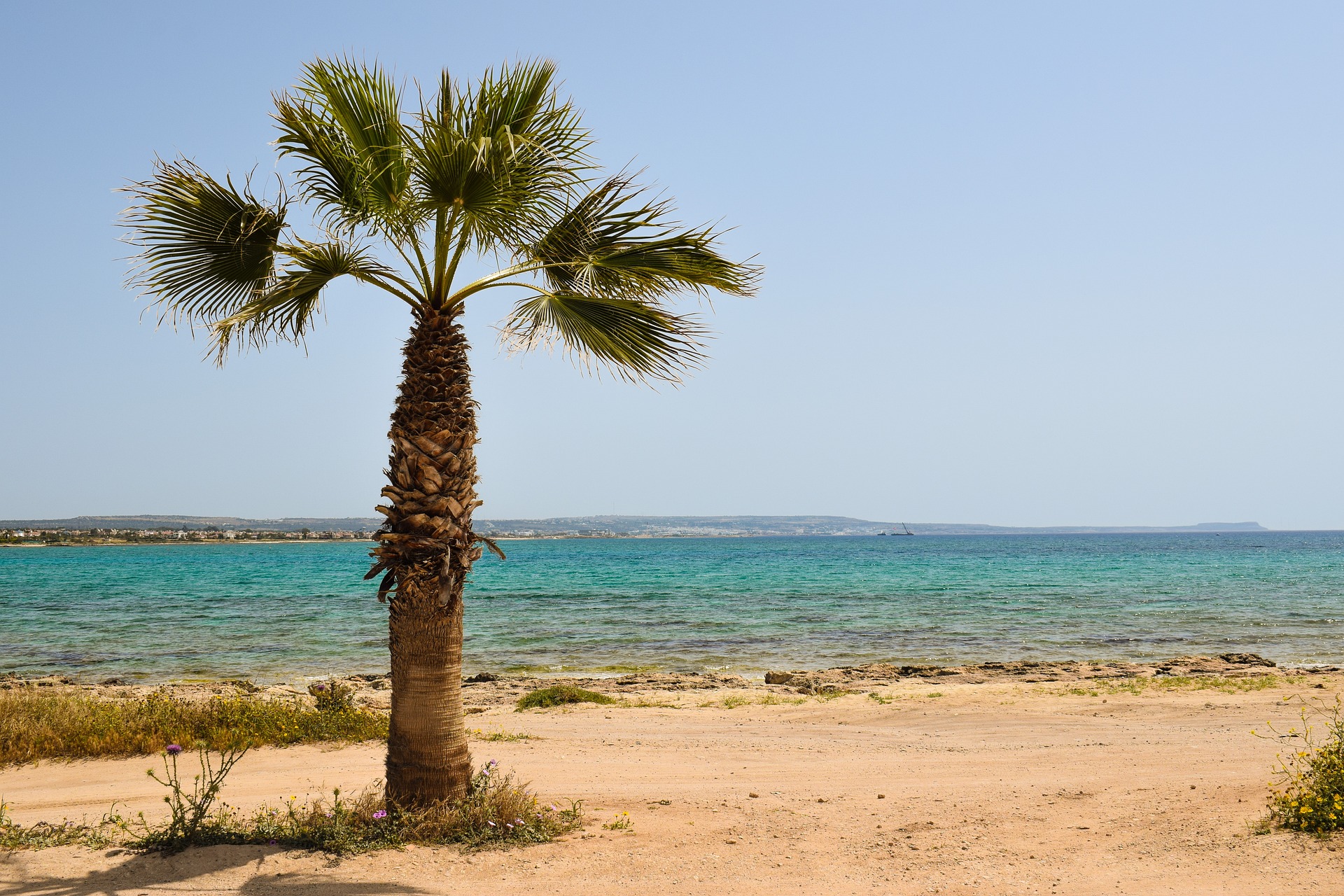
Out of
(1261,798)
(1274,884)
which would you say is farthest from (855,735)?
(1274,884)

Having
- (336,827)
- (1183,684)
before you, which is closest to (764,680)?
(1183,684)

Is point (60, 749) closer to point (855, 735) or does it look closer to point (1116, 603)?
point (855, 735)

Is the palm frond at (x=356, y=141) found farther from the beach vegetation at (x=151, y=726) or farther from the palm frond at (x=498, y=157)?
the beach vegetation at (x=151, y=726)

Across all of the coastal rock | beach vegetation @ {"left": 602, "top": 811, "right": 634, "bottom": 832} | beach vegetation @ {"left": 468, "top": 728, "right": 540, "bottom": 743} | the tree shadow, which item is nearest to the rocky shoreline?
the coastal rock

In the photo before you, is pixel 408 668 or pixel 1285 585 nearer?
pixel 408 668

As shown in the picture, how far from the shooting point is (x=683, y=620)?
89.8 ft

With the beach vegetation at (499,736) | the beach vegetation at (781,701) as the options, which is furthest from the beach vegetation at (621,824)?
the beach vegetation at (781,701)

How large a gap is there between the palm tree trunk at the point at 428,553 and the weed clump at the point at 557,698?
6.94m

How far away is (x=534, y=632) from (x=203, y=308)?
19072 mm

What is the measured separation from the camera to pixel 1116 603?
3241 centimetres

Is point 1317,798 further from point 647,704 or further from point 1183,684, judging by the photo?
point 1183,684

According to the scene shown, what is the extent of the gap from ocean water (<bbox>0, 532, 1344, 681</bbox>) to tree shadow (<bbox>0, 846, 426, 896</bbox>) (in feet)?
40.2

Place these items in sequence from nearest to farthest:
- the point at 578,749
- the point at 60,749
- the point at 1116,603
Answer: the point at 60,749 < the point at 578,749 < the point at 1116,603

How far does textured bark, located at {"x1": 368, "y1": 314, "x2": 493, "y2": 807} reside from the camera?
567 centimetres
